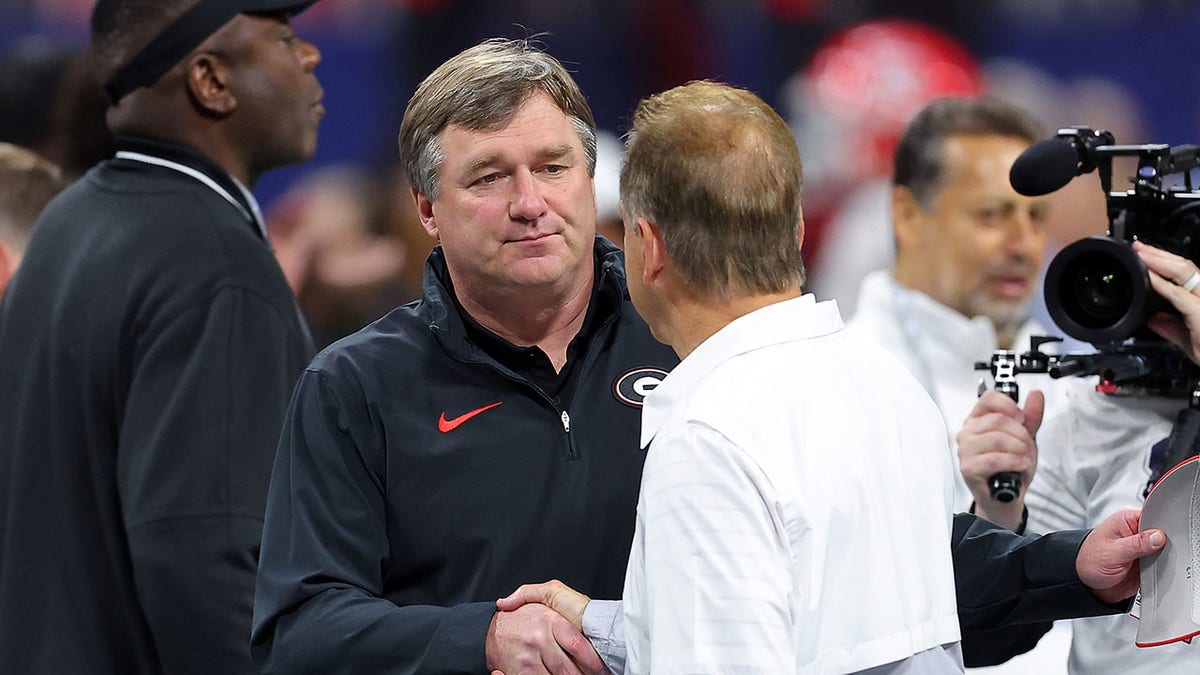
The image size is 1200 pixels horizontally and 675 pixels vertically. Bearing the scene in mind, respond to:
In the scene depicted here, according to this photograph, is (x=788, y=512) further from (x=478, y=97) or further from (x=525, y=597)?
(x=478, y=97)

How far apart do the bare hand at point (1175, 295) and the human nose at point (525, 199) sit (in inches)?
36.2

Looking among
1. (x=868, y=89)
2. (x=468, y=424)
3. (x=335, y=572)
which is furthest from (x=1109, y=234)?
(x=868, y=89)

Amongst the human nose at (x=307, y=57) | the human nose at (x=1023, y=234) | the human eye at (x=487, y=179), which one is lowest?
the human eye at (x=487, y=179)

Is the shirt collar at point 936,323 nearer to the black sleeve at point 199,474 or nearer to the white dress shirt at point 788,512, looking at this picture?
the black sleeve at point 199,474

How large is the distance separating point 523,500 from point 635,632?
0.43 meters

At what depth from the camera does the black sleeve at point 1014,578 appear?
81.0 inches

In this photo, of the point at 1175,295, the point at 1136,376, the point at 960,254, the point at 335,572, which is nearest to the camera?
the point at 335,572

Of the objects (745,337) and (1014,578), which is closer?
(745,337)

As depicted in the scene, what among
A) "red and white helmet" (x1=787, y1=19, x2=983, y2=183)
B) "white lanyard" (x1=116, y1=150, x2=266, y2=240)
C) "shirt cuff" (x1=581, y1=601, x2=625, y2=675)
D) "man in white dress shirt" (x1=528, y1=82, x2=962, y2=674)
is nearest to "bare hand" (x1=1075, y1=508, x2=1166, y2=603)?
"man in white dress shirt" (x1=528, y1=82, x2=962, y2=674)

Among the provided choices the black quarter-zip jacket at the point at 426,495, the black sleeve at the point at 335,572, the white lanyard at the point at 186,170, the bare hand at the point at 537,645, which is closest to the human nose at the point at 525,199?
the black quarter-zip jacket at the point at 426,495

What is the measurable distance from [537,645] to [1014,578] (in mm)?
712

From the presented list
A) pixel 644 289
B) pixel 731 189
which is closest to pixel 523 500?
pixel 644 289

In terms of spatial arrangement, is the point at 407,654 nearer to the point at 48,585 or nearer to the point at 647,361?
the point at 647,361

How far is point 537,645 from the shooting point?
1777 mm
